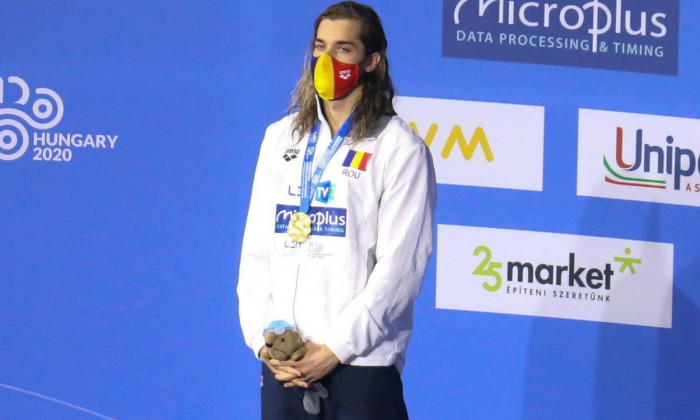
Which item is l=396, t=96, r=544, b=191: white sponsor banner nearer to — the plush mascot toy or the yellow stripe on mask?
the yellow stripe on mask

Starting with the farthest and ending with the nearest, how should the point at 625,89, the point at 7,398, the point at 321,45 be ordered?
the point at 625,89 < the point at 7,398 < the point at 321,45

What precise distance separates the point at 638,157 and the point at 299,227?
196 cm

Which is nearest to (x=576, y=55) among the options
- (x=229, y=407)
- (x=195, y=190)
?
(x=195, y=190)

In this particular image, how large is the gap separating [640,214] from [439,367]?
3.20 ft

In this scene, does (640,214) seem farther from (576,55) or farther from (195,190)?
(195,190)

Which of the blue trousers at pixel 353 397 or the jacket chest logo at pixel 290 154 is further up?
the jacket chest logo at pixel 290 154

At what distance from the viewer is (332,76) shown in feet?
7.91

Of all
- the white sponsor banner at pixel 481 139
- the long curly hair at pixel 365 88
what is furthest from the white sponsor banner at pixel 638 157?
the long curly hair at pixel 365 88

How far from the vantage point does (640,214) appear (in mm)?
3895

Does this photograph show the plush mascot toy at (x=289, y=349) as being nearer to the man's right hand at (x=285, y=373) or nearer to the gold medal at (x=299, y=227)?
the man's right hand at (x=285, y=373)

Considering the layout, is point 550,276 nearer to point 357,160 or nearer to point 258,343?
point 357,160

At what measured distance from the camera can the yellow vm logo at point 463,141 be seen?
3811 millimetres

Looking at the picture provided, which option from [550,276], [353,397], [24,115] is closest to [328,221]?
[353,397]

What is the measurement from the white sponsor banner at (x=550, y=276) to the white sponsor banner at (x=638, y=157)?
0.67 feet
